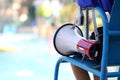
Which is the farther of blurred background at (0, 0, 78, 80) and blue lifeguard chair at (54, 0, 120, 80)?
blurred background at (0, 0, 78, 80)

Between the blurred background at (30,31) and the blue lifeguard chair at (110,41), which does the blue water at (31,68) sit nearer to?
the blurred background at (30,31)

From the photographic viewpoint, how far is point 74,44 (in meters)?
1.47

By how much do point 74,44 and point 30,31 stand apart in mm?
6874

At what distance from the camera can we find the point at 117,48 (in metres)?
1.31

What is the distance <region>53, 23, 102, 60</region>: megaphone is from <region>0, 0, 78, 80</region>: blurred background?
164 centimetres

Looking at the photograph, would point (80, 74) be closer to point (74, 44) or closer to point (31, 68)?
point (74, 44)

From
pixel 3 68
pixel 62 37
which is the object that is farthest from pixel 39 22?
pixel 62 37

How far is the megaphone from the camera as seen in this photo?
133 centimetres

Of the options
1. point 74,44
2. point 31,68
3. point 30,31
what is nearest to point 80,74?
point 74,44

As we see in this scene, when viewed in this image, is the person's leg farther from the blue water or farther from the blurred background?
the blurred background

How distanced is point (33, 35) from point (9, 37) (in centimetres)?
71

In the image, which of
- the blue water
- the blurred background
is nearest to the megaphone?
the blue water

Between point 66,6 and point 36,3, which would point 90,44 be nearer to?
point 66,6

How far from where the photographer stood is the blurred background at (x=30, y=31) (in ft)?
12.3
